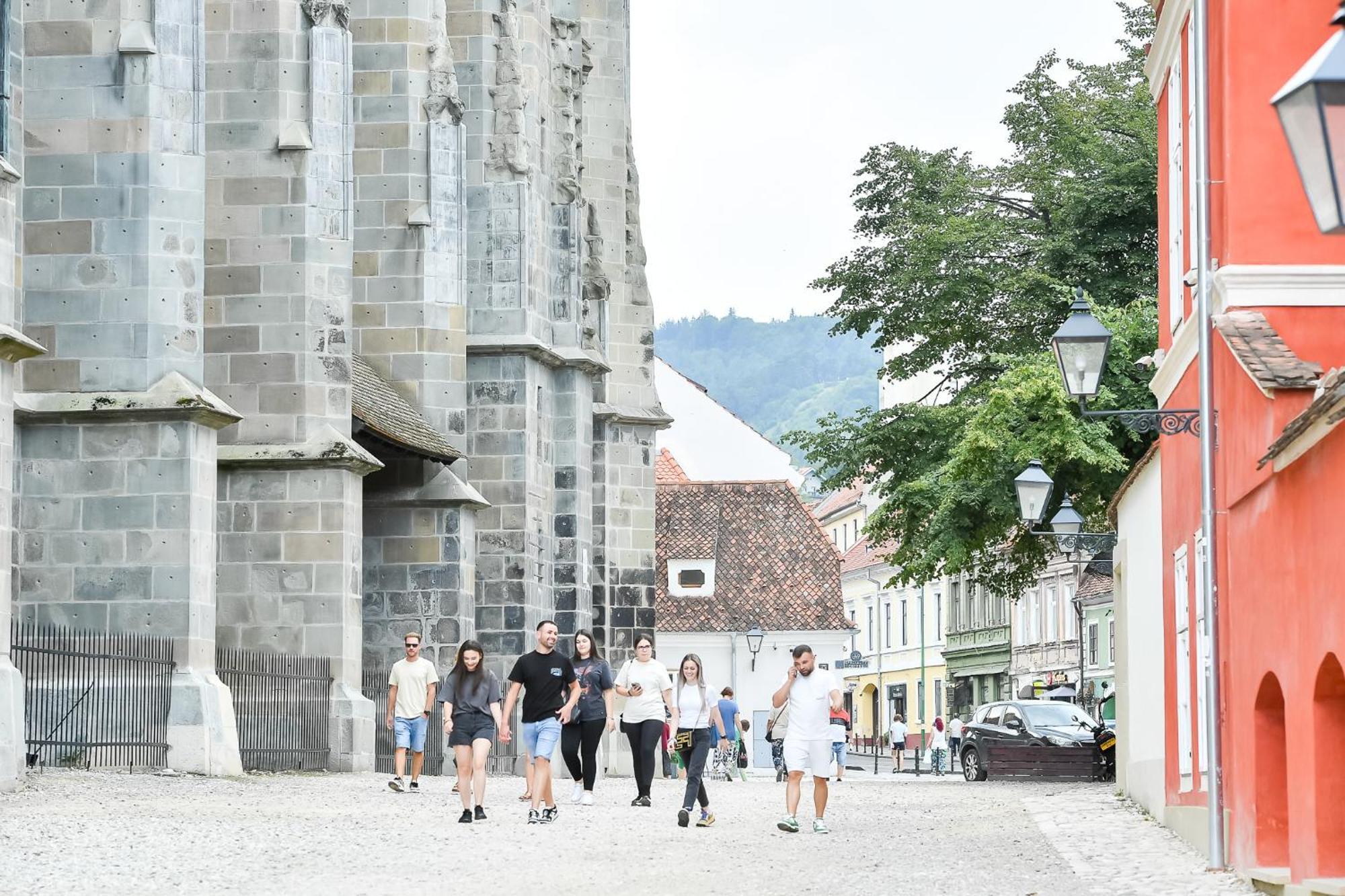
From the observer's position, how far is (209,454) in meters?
22.1

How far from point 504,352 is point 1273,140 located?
728 inches

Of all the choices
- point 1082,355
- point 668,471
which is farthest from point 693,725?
point 668,471

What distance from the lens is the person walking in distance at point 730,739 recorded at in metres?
36.4

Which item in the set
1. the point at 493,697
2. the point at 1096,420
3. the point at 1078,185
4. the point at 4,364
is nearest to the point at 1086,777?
the point at 1096,420

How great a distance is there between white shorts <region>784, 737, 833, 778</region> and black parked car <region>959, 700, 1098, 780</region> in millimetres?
18623

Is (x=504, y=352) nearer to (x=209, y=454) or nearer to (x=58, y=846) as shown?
(x=209, y=454)

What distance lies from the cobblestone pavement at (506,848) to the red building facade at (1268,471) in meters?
0.97

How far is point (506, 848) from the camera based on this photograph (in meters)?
15.0

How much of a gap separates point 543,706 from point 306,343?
8.92m

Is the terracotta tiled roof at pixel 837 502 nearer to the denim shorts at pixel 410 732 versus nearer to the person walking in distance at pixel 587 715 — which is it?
the denim shorts at pixel 410 732

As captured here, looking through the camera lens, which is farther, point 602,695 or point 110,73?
point 110,73

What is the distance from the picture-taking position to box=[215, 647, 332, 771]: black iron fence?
2358 cm

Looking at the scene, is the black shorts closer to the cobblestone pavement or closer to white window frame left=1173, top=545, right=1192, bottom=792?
the cobblestone pavement

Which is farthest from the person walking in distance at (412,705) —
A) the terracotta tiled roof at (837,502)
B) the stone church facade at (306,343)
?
the terracotta tiled roof at (837,502)
